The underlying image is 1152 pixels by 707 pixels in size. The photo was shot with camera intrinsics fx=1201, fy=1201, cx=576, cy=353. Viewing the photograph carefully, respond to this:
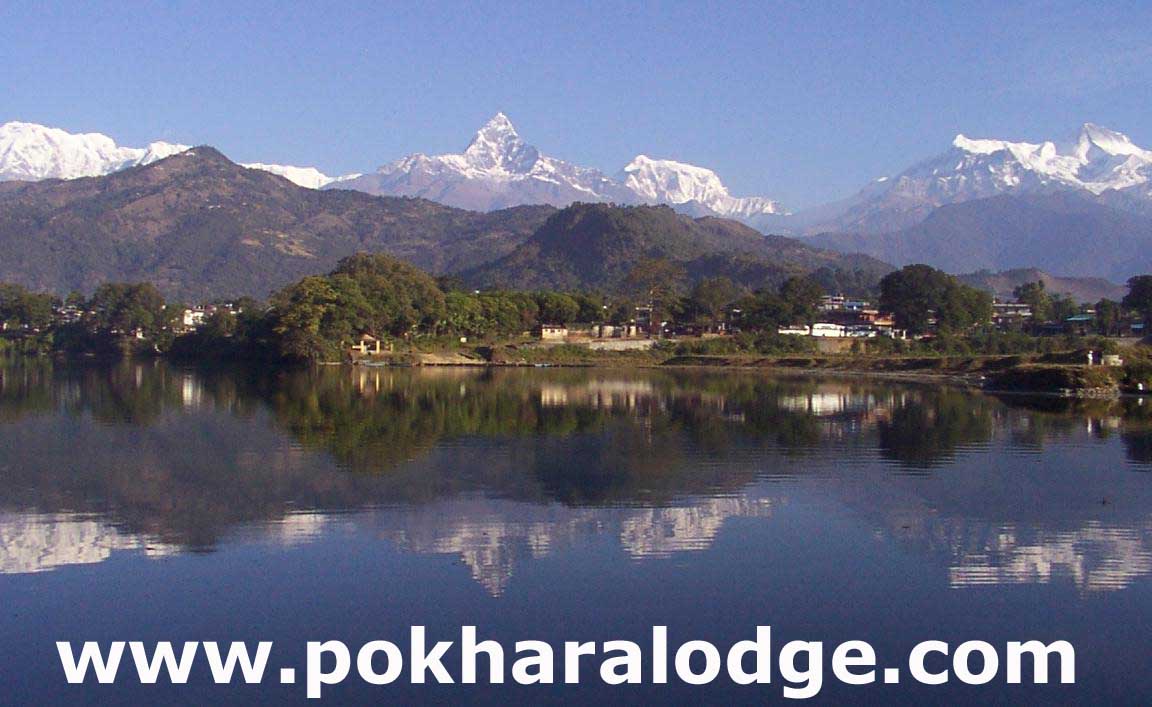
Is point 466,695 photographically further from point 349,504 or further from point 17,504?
point 17,504

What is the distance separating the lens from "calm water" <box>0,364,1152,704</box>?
430 inches

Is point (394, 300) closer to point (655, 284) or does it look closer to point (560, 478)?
point (655, 284)

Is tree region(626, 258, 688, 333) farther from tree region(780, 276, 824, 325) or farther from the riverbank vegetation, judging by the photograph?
tree region(780, 276, 824, 325)

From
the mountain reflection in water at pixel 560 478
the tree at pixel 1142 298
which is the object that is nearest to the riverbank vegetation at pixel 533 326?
the tree at pixel 1142 298

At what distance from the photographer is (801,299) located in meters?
81.2

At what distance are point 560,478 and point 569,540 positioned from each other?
5.06 meters

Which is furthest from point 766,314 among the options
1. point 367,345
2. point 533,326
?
point 367,345

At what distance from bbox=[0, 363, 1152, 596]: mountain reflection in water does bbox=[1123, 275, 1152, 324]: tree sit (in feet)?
126

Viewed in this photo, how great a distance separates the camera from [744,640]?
10.8 metres

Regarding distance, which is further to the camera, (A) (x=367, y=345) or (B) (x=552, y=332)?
(B) (x=552, y=332)

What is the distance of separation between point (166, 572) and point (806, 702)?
7.10m

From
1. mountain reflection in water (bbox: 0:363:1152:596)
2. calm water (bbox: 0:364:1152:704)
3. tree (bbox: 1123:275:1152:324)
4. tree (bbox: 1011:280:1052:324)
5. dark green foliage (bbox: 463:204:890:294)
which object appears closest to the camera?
calm water (bbox: 0:364:1152:704)

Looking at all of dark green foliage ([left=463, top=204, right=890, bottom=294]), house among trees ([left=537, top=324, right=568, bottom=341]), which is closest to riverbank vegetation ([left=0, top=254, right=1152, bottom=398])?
house among trees ([left=537, top=324, right=568, bottom=341])

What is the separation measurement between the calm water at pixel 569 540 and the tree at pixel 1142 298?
158 feet
